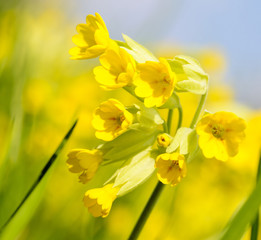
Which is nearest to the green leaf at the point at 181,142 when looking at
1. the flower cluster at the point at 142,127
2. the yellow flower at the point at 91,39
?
the flower cluster at the point at 142,127

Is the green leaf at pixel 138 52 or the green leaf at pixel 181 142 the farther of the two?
the green leaf at pixel 138 52

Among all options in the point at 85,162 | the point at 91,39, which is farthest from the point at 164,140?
the point at 91,39

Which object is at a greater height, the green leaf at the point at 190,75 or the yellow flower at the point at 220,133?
the green leaf at the point at 190,75

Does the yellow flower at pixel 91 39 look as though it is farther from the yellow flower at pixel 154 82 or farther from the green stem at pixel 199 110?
the green stem at pixel 199 110

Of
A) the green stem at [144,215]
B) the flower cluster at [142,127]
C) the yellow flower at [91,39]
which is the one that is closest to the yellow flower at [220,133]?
the flower cluster at [142,127]

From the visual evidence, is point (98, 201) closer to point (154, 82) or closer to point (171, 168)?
point (171, 168)

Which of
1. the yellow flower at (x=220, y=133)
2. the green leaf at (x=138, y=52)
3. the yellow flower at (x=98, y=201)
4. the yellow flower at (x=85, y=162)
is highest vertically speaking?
the green leaf at (x=138, y=52)

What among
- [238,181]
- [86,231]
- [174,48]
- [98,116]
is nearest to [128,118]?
[98,116]

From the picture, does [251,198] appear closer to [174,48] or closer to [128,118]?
[128,118]

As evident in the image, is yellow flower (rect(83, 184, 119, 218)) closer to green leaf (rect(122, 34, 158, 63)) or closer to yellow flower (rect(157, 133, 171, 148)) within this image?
yellow flower (rect(157, 133, 171, 148))
